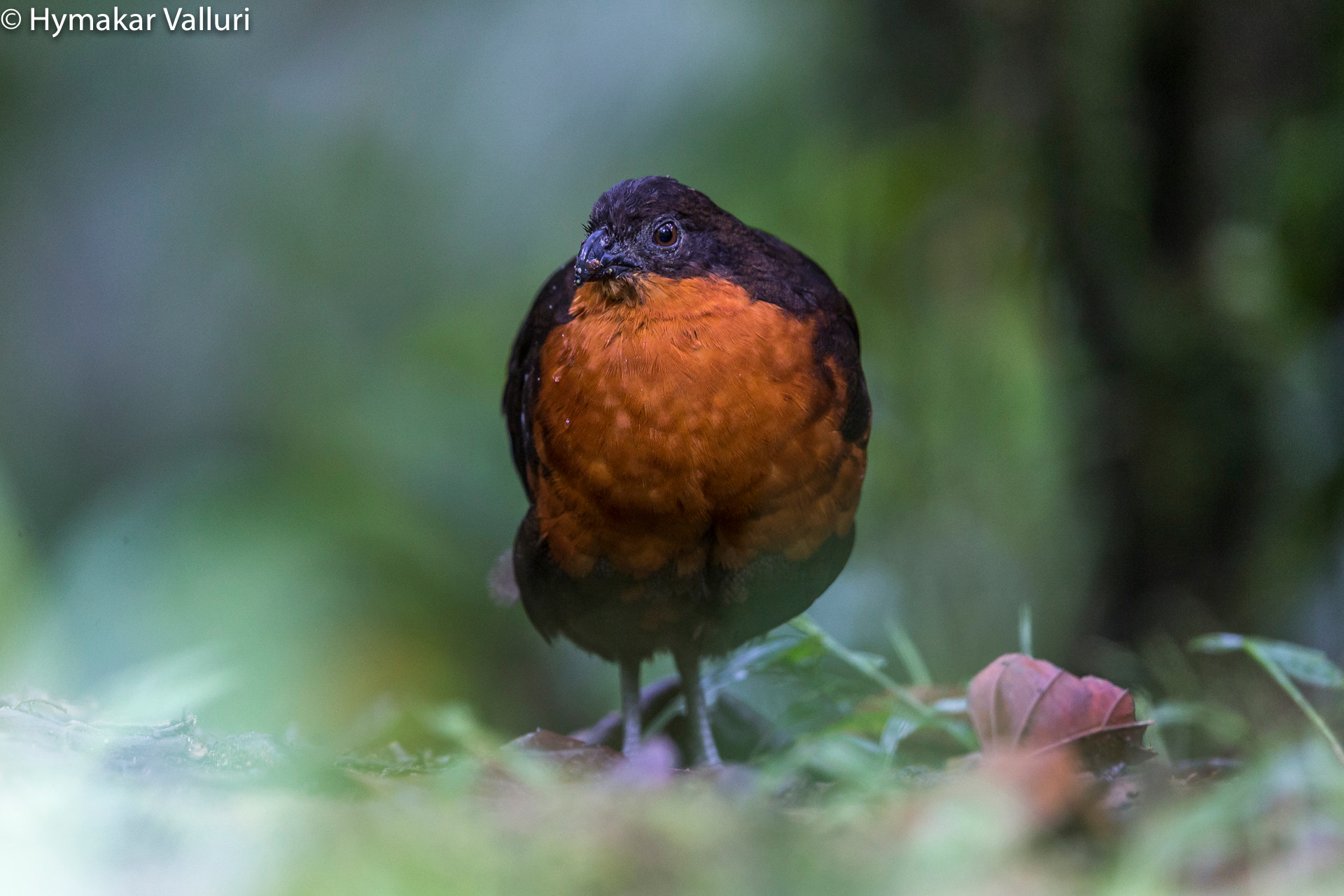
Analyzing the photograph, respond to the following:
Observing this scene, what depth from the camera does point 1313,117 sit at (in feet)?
12.3

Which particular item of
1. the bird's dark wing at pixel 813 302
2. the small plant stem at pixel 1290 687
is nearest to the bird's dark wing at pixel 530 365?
the bird's dark wing at pixel 813 302

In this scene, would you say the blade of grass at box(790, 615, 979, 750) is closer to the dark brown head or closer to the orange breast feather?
the orange breast feather

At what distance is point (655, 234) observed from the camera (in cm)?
277

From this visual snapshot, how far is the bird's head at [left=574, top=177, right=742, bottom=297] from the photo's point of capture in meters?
2.70

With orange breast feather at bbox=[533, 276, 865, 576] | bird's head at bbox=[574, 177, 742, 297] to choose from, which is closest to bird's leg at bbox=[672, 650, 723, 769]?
orange breast feather at bbox=[533, 276, 865, 576]

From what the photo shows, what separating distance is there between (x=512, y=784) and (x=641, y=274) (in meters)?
1.49

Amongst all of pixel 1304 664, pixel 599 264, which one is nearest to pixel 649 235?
pixel 599 264

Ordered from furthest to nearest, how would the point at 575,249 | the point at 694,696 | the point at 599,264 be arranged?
the point at 575,249
the point at 694,696
the point at 599,264

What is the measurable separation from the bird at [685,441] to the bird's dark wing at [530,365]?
2cm

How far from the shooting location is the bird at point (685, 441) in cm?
248

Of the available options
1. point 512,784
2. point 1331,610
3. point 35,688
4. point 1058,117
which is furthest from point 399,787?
point 1058,117

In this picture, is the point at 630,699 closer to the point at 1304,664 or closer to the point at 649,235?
the point at 649,235

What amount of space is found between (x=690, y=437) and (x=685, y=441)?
13 mm

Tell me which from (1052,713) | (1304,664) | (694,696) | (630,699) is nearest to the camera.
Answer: (1052,713)
